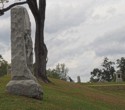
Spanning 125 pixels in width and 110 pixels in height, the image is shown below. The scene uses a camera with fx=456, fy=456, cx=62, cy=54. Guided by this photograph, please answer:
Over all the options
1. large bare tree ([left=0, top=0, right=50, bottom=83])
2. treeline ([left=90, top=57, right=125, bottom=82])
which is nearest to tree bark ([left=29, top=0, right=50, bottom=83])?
large bare tree ([left=0, top=0, right=50, bottom=83])

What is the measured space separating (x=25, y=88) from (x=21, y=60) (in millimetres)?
1202

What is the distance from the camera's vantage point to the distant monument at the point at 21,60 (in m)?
19.2

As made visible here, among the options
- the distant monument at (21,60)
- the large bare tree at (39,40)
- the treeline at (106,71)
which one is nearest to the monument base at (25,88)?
the distant monument at (21,60)

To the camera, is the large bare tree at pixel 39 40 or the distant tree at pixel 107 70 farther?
the distant tree at pixel 107 70

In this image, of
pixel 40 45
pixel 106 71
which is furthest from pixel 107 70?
pixel 40 45

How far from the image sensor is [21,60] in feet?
63.4

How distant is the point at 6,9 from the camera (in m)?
34.3

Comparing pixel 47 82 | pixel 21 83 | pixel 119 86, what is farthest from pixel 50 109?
pixel 119 86

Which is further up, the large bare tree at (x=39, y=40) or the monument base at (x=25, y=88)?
the large bare tree at (x=39, y=40)

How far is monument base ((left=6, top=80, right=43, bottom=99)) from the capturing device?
19087 millimetres

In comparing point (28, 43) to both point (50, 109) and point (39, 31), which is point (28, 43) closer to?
point (50, 109)

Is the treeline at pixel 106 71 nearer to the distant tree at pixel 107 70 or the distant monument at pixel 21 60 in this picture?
the distant tree at pixel 107 70

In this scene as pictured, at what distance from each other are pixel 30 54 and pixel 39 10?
17.0 m

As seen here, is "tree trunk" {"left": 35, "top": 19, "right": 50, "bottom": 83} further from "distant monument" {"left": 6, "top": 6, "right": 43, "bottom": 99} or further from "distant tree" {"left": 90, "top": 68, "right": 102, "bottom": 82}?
"distant tree" {"left": 90, "top": 68, "right": 102, "bottom": 82}
